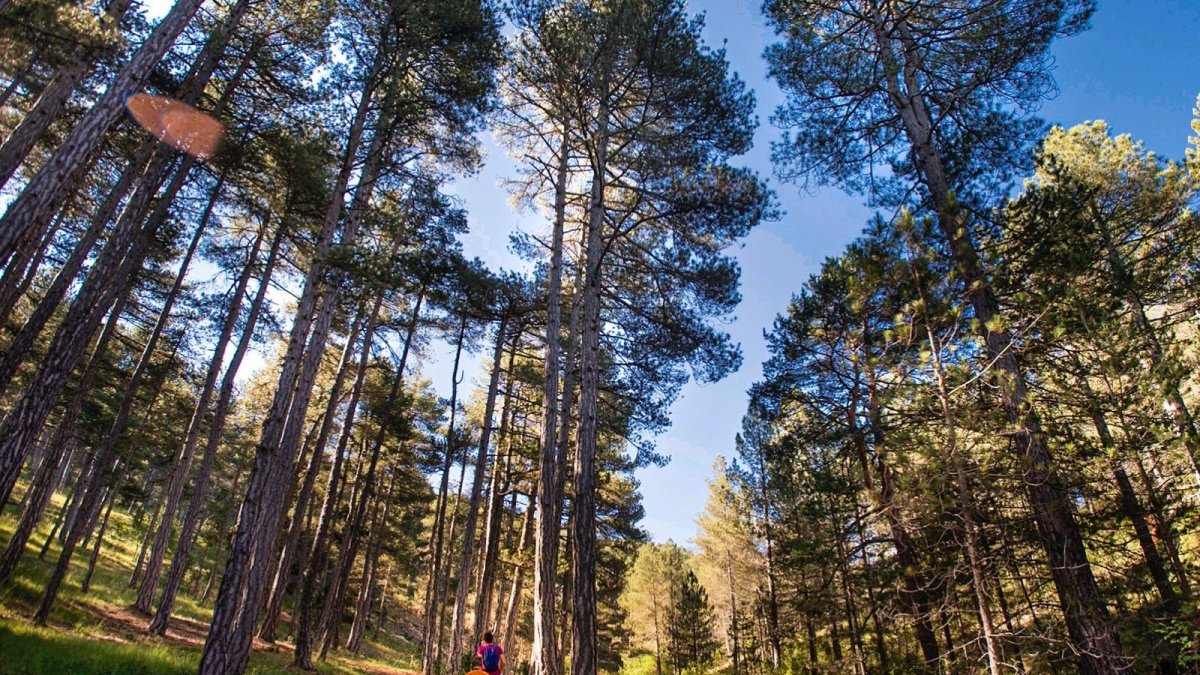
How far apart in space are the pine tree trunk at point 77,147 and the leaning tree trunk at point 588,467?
7206 millimetres

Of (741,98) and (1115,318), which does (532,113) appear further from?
(1115,318)

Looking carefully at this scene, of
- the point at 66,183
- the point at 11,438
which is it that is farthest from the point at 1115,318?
the point at 11,438

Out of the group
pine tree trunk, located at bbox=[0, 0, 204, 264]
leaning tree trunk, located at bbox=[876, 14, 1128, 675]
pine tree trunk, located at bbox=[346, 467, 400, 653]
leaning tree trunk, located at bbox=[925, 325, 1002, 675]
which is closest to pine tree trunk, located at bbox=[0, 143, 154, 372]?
pine tree trunk, located at bbox=[0, 0, 204, 264]

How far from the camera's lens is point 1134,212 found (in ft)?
42.9

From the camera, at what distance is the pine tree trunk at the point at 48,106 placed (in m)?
7.38

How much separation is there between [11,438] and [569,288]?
12251 millimetres

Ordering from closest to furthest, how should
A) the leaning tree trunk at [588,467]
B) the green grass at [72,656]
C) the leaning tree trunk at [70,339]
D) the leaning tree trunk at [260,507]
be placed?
the green grass at [72,656]
the leaning tree trunk at [260,507]
the leaning tree trunk at [70,339]
the leaning tree trunk at [588,467]

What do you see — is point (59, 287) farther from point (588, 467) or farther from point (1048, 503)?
point (1048, 503)

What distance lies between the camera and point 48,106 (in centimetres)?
825

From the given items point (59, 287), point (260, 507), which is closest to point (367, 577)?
point (59, 287)

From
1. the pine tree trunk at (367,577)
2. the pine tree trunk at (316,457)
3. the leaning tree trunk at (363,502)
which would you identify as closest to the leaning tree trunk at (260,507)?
the pine tree trunk at (316,457)

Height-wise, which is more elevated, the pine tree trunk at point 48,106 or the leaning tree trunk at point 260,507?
the pine tree trunk at point 48,106

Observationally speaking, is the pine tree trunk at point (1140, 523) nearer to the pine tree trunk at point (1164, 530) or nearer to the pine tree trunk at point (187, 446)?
the pine tree trunk at point (1164, 530)

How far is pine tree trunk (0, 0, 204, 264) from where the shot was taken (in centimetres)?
620
